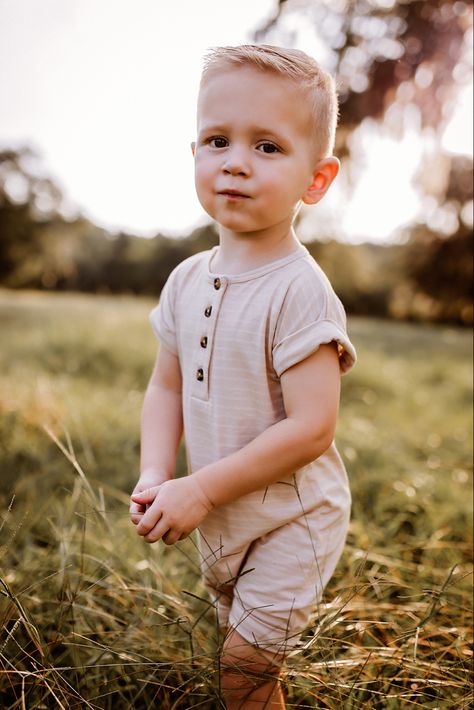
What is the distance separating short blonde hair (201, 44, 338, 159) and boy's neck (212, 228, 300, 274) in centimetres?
20

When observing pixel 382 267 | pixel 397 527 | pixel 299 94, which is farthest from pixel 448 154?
pixel 382 267

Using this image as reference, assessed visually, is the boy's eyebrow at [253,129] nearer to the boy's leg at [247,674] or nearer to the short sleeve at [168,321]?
the short sleeve at [168,321]

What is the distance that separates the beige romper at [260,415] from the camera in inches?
52.3

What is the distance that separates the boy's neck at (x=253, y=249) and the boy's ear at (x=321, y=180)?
9cm

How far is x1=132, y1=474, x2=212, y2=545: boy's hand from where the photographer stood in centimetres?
127

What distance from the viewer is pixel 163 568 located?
88.6 inches

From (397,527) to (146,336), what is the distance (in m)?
5.44

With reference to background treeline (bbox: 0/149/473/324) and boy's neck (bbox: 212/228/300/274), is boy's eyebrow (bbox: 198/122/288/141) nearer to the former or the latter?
boy's neck (bbox: 212/228/300/274)

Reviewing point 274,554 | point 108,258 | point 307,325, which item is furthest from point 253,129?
point 108,258

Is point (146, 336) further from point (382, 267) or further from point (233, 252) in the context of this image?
point (382, 267)

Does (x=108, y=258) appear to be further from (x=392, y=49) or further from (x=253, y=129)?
(x=253, y=129)

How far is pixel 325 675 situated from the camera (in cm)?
156

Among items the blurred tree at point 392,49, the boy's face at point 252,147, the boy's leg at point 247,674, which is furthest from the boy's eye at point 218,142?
the blurred tree at point 392,49

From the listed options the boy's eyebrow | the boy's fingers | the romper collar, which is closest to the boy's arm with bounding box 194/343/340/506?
the boy's fingers
